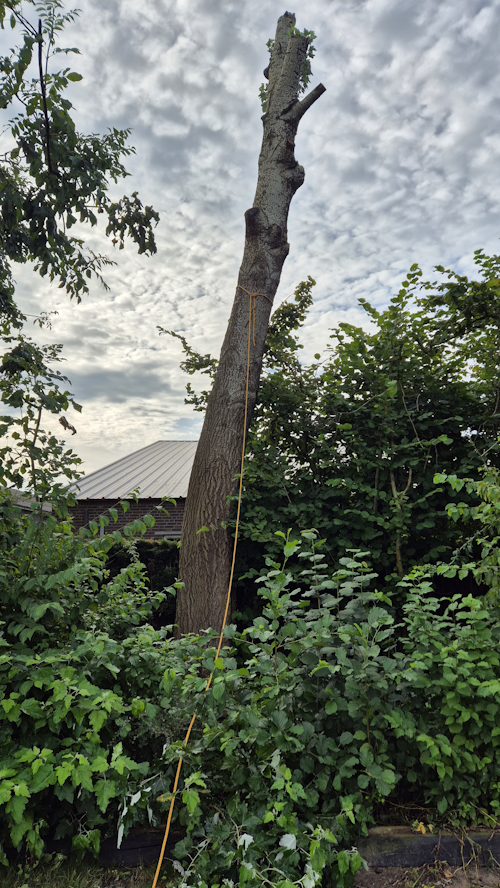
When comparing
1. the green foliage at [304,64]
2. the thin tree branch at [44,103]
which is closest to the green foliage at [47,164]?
the thin tree branch at [44,103]

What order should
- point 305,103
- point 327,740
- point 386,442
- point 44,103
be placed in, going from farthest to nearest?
point 305,103 → point 386,442 → point 44,103 → point 327,740

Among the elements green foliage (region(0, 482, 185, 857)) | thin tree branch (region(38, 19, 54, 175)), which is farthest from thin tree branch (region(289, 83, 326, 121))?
green foliage (region(0, 482, 185, 857))

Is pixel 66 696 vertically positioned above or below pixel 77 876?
above

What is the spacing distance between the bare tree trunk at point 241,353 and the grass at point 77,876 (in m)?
2.07

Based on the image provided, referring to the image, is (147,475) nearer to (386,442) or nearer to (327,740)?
(386,442)

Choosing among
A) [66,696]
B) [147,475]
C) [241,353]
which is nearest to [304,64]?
[241,353]

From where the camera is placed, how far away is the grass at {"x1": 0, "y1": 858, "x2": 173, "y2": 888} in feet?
6.48

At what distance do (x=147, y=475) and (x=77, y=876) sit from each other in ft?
37.9

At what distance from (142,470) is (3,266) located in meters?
11.3

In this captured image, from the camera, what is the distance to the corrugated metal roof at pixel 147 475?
11.7 metres

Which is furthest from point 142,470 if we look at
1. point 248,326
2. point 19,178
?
point 19,178

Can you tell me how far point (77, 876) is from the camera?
203 cm

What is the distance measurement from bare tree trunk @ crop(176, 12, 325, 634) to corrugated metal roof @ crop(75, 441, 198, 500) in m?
5.91

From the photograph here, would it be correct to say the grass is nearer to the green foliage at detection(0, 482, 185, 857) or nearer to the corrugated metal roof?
the green foliage at detection(0, 482, 185, 857)
